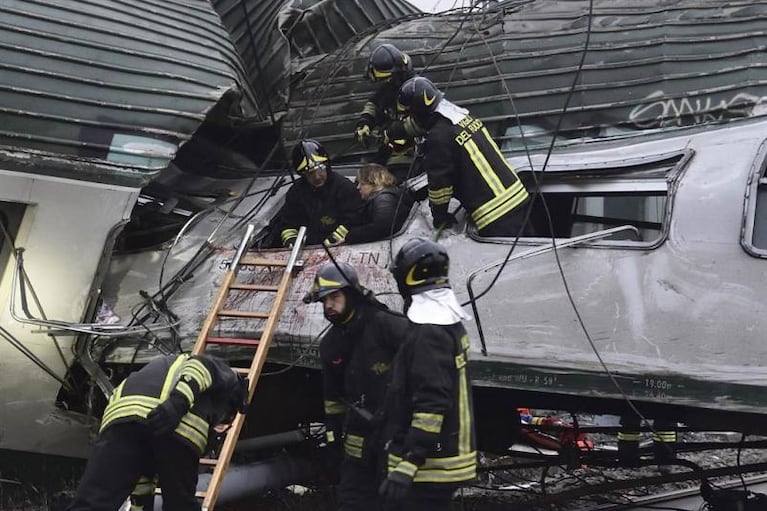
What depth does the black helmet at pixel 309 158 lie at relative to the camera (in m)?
5.84

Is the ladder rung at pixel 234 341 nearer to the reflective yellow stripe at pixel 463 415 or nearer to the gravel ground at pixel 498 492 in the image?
the gravel ground at pixel 498 492

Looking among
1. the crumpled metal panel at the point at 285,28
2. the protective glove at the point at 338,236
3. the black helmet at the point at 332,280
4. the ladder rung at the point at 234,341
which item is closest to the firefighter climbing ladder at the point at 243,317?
the ladder rung at the point at 234,341

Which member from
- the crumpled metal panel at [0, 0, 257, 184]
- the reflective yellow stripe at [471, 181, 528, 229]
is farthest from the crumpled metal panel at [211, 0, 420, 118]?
the reflective yellow stripe at [471, 181, 528, 229]

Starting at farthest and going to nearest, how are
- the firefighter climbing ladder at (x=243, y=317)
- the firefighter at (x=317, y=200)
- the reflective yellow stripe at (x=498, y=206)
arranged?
the firefighter at (x=317, y=200)
the reflective yellow stripe at (x=498, y=206)
the firefighter climbing ladder at (x=243, y=317)

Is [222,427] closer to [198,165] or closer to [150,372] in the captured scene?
[150,372]

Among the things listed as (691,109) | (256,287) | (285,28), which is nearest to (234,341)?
(256,287)

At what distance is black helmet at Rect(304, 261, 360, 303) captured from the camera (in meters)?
4.22

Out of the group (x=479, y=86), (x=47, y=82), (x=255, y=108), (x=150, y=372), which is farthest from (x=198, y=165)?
(x=150, y=372)

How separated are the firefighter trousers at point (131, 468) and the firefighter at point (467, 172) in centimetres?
195

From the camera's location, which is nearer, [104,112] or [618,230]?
[618,230]

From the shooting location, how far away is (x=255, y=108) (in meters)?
7.10


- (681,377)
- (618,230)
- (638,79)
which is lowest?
(681,377)

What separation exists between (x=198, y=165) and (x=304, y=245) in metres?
1.81

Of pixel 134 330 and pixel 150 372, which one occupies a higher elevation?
pixel 134 330
